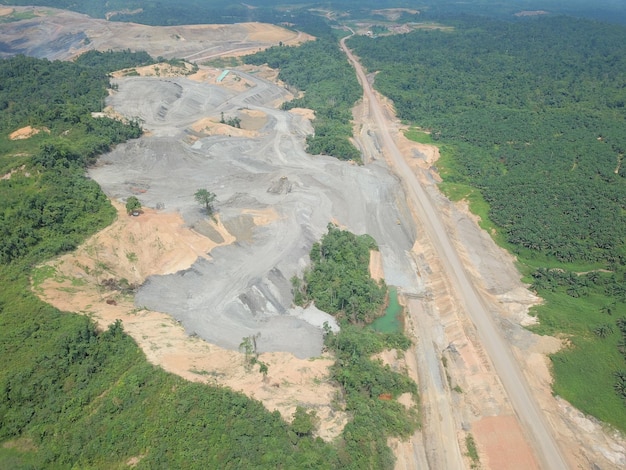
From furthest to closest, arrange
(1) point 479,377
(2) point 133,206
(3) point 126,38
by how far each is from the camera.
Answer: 1. (3) point 126,38
2. (2) point 133,206
3. (1) point 479,377

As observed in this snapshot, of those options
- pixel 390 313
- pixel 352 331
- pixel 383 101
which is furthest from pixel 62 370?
pixel 383 101

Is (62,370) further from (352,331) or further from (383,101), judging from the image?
(383,101)

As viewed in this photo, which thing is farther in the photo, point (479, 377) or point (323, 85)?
point (323, 85)

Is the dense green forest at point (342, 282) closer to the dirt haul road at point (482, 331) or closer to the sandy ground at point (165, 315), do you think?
the dirt haul road at point (482, 331)

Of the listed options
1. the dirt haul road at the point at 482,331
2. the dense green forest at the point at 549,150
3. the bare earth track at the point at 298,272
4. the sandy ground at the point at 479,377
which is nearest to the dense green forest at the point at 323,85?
the bare earth track at the point at 298,272

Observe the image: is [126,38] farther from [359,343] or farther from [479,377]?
[479,377]

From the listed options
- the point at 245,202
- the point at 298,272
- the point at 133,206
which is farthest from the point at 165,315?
the point at 245,202
